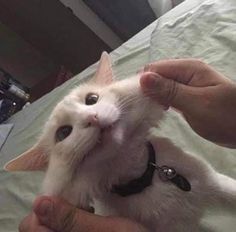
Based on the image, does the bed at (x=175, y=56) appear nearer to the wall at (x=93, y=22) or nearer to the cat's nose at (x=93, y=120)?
the cat's nose at (x=93, y=120)

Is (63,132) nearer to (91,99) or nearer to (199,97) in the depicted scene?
(91,99)

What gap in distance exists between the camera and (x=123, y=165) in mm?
575

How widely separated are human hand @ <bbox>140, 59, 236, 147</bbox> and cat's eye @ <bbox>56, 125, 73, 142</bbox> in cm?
12

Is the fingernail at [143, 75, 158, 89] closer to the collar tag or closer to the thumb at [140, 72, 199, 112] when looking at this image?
the thumb at [140, 72, 199, 112]

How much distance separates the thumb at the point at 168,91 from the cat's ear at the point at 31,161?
20 cm

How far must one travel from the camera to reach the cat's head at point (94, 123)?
54 centimetres

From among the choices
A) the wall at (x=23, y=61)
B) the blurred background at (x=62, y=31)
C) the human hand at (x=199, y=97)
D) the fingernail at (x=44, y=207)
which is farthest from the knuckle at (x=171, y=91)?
the wall at (x=23, y=61)

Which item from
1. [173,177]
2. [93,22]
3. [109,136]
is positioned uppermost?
[109,136]

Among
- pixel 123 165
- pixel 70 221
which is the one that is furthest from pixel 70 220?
pixel 123 165

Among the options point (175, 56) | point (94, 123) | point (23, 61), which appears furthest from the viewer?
point (23, 61)

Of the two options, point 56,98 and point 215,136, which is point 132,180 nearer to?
point 215,136

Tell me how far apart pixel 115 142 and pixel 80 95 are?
0.47 feet

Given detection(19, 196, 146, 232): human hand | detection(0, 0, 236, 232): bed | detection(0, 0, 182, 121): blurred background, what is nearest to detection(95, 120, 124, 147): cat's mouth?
detection(19, 196, 146, 232): human hand

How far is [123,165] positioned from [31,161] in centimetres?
18
